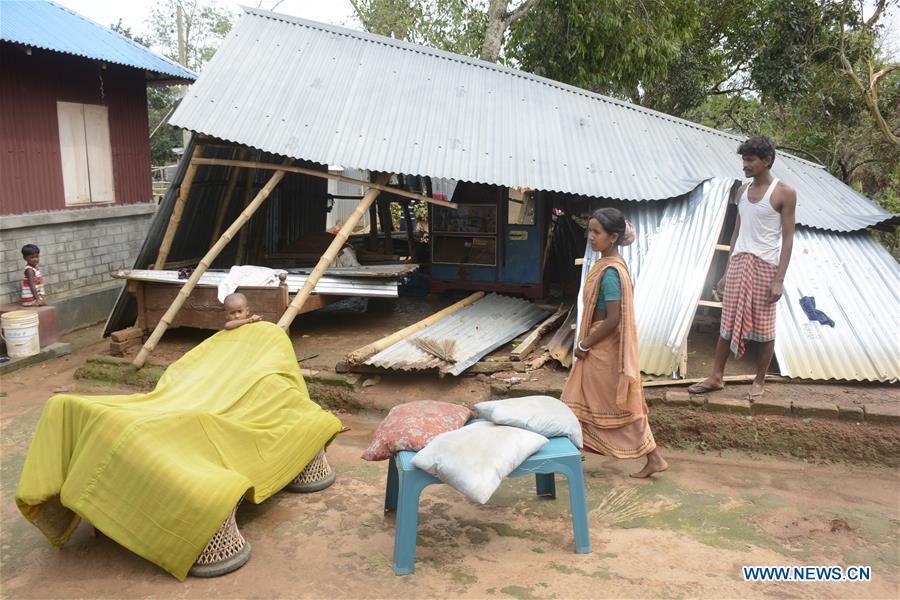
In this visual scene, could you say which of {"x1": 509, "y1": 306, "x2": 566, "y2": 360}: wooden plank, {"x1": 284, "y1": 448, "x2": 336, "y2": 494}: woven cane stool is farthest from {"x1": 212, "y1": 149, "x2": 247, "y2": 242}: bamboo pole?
{"x1": 284, "y1": 448, "x2": 336, "y2": 494}: woven cane stool

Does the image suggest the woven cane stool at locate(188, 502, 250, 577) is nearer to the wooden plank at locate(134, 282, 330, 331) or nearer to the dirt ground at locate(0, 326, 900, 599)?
the dirt ground at locate(0, 326, 900, 599)

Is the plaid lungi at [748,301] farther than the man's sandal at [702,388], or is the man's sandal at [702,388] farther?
the man's sandal at [702,388]

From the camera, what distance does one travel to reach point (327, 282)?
7.11 meters

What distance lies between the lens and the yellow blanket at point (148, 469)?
3217mm

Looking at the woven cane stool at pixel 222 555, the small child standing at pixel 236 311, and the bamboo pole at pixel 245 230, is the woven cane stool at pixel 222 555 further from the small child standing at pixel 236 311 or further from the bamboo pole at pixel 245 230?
the bamboo pole at pixel 245 230

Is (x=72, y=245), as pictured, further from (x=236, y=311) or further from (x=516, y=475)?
(x=516, y=475)

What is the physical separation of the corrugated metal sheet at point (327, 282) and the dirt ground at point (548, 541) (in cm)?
231

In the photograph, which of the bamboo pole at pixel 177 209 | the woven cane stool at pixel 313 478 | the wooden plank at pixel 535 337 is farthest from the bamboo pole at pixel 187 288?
the woven cane stool at pixel 313 478

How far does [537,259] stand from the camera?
833 cm

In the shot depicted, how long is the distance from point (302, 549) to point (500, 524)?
3.60ft

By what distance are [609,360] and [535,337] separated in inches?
95.1

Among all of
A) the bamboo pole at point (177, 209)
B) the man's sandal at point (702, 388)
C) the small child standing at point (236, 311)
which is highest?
the bamboo pole at point (177, 209)

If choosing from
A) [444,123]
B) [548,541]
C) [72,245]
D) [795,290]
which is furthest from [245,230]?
[548,541]

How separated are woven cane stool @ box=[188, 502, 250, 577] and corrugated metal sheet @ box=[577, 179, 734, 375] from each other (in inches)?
124
